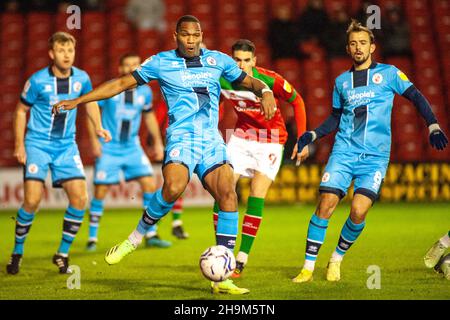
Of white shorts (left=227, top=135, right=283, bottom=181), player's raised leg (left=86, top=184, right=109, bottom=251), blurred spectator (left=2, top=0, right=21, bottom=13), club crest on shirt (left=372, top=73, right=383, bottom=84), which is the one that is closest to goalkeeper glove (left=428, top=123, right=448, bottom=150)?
club crest on shirt (left=372, top=73, right=383, bottom=84)

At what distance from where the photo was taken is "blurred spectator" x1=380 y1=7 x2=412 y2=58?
15461 mm

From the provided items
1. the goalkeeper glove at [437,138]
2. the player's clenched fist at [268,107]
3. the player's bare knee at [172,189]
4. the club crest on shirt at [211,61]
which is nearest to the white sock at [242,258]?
the player's bare knee at [172,189]

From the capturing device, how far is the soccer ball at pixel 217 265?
543 centimetres

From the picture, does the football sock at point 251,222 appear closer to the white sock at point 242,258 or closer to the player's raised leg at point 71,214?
the white sock at point 242,258

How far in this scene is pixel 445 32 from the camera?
55.4 feet

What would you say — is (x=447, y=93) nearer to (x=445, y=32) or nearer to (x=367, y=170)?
(x=445, y=32)

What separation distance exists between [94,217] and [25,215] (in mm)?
2032

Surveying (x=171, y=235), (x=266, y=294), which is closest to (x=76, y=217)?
(x=266, y=294)

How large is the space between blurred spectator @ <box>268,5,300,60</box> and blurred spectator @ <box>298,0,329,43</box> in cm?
20

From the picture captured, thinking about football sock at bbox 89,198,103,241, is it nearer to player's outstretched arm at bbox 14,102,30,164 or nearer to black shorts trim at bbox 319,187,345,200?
player's outstretched arm at bbox 14,102,30,164

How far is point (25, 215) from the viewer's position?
7.06 metres

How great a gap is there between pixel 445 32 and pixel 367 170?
455 inches

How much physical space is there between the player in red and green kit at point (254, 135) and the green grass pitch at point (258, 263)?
608 mm

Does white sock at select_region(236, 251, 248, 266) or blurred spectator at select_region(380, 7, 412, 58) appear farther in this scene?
blurred spectator at select_region(380, 7, 412, 58)
